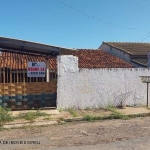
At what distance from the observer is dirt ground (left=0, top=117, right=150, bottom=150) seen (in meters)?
6.43

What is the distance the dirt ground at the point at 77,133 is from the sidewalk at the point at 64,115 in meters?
0.48

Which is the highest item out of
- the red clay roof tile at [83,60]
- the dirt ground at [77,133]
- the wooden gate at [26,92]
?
the red clay roof tile at [83,60]

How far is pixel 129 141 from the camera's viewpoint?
21.2 feet

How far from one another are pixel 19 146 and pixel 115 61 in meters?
16.5

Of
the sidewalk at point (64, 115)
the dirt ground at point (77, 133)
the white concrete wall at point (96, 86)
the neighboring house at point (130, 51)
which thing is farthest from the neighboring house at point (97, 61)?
the dirt ground at point (77, 133)

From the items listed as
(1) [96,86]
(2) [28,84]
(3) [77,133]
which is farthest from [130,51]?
(3) [77,133]

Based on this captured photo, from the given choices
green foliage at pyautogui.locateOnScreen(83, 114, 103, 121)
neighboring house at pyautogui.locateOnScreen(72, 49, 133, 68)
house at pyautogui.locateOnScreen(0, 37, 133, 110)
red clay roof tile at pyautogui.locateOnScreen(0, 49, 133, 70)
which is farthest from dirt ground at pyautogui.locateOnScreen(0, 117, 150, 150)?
neighboring house at pyautogui.locateOnScreen(72, 49, 133, 68)

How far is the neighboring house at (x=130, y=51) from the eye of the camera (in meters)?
22.6

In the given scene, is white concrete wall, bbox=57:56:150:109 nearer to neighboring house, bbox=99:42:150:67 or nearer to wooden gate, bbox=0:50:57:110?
wooden gate, bbox=0:50:57:110

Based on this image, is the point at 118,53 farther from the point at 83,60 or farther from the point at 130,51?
the point at 83,60

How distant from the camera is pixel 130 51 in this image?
23.9 metres

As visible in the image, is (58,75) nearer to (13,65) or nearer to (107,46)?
(13,65)

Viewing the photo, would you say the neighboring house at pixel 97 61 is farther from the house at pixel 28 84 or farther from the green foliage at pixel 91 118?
the green foliage at pixel 91 118

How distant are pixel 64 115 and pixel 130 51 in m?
15.7
